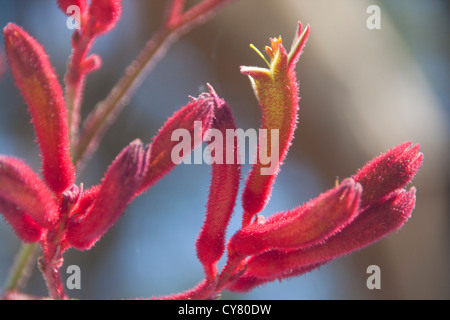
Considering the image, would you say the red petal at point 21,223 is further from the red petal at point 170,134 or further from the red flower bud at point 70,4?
the red flower bud at point 70,4

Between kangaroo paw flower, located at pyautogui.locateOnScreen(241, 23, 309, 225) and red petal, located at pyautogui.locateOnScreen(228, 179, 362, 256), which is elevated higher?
kangaroo paw flower, located at pyautogui.locateOnScreen(241, 23, 309, 225)

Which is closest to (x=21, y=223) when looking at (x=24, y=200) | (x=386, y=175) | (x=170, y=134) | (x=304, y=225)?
(x=24, y=200)

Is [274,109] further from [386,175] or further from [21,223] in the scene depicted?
[21,223]

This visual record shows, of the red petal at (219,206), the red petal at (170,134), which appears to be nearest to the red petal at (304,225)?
the red petal at (219,206)

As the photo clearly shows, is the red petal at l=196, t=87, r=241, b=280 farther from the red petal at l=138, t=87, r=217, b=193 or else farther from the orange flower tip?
the orange flower tip

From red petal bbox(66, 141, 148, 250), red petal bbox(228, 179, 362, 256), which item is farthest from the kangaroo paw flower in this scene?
red petal bbox(66, 141, 148, 250)

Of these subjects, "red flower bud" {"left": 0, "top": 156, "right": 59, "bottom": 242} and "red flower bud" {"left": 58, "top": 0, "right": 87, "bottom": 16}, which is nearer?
"red flower bud" {"left": 0, "top": 156, "right": 59, "bottom": 242}
